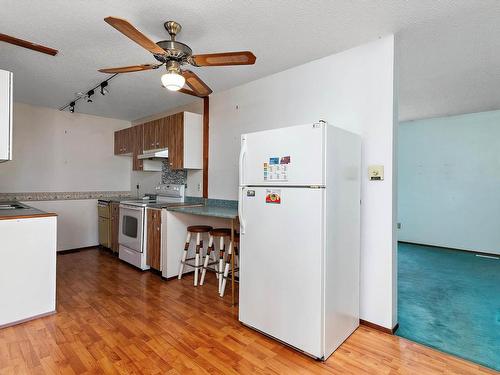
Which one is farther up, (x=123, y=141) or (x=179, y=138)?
(x=123, y=141)

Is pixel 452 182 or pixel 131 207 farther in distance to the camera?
pixel 452 182

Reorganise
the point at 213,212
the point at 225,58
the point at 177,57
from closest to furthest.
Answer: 1. the point at 225,58
2. the point at 177,57
3. the point at 213,212

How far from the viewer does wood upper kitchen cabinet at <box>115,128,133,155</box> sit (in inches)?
195

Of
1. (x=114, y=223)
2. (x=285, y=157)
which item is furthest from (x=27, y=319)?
(x=285, y=157)

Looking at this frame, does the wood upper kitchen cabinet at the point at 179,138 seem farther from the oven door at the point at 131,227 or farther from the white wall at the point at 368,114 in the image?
the white wall at the point at 368,114

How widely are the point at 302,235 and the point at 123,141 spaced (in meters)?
4.31

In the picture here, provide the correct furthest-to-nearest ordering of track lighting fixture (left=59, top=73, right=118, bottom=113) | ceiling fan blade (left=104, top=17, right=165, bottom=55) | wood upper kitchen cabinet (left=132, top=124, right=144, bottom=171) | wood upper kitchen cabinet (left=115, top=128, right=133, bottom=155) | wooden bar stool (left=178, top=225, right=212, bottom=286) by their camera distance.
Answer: wood upper kitchen cabinet (left=115, top=128, right=133, bottom=155) < wood upper kitchen cabinet (left=132, top=124, right=144, bottom=171) < track lighting fixture (left=59, top=73, right=118, bottom=113) < wooden bar stool (left=178, top=225, right=212, bottom=286) < ceiling fan blade (left=104, top=17, right=165, bottom=55)

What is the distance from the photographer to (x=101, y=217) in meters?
4.96

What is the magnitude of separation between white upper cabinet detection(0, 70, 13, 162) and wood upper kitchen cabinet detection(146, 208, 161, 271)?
1.62m

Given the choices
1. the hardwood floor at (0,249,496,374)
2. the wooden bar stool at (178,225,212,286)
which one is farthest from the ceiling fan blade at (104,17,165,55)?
the hardwood floor at (0,249,496,374)

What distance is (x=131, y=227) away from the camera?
401 centimetres

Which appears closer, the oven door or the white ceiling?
the white ceiling

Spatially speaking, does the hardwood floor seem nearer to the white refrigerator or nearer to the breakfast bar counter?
the white refrigerator

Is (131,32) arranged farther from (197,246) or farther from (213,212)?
(197,246)
